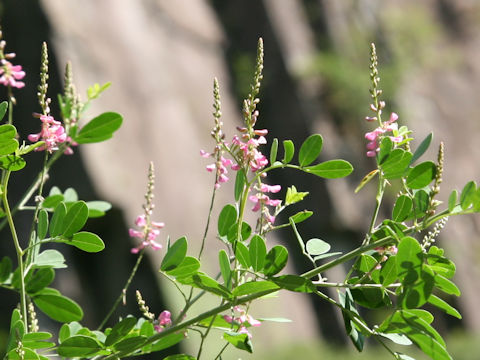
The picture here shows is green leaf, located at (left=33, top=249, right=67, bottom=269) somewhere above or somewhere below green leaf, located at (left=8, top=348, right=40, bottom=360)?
above

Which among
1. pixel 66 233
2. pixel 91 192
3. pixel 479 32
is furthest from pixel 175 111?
pixel 66 233

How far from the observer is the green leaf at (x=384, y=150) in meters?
0.66

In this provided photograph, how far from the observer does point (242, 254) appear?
0.65 metres

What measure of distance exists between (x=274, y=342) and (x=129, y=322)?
4625 mm

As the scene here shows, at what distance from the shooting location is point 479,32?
7430 millimetres

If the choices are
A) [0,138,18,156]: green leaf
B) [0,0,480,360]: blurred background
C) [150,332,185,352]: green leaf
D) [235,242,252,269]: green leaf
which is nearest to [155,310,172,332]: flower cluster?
[150,332,185,352]: green leaf

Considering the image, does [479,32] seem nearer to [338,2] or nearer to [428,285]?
[338,2]

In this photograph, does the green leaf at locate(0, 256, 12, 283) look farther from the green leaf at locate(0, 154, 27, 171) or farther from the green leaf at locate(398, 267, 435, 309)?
the green leaf at locate(398, 267, 435, 309)

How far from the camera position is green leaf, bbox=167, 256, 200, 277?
0.66 m

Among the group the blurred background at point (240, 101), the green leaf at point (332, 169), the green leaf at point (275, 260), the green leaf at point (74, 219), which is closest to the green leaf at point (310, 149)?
the green leaf at point (332, 169)

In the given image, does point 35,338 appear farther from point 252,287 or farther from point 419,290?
point 419,290

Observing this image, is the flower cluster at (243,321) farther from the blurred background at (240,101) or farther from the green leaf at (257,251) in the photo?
the blurred background at (240,101)

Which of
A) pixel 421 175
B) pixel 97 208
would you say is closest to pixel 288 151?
pixel 421 175

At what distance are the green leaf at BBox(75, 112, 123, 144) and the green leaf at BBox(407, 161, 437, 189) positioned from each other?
0.32 metres
